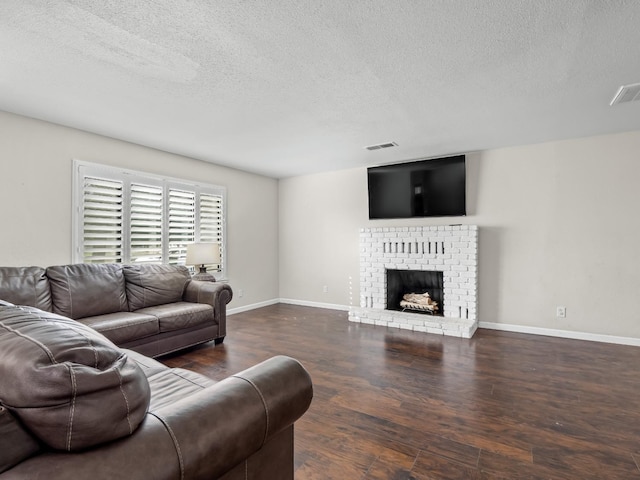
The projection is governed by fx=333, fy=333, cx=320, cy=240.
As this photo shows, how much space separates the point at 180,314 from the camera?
3.45 m

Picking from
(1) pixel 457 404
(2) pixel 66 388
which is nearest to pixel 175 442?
(2) pixel 66 388

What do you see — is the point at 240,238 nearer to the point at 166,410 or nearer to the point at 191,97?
the point at 191,97

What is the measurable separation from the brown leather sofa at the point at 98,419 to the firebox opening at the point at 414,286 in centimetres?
413

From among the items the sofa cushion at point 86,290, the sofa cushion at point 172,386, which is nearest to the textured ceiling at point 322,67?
the sofa cushion at point 86,290

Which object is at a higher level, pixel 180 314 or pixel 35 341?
pixel 35 341

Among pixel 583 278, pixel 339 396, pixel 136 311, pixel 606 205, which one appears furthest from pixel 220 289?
pixel 606 205

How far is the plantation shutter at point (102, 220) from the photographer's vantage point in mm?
3732

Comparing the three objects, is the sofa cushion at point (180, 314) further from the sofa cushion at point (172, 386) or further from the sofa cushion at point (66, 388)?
the sofa cushion at point (66, 388)

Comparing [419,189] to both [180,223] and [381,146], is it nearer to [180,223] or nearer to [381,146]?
[381,146]

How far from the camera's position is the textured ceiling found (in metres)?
1.86

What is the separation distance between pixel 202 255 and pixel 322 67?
2883 millimetres

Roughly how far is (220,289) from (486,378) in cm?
285

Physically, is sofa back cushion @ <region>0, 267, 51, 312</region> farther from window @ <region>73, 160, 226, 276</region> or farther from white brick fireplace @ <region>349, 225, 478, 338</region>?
white brick fireplace @ <region>349, 225, 478, 338</region>

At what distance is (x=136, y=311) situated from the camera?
137 inches
